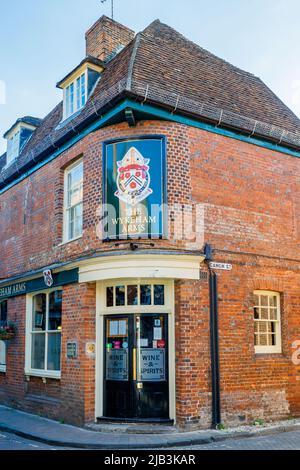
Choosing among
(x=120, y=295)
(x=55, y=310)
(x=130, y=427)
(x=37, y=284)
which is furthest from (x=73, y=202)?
(x=130, y=427)

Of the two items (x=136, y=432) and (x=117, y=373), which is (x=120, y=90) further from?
(x=136, y=432)

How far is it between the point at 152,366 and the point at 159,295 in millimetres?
1493

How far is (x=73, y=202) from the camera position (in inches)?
527

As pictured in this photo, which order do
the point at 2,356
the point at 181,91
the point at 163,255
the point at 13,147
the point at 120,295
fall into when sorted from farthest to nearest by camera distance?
A: the point at 13,147 → the point at 2,356 → the point at 181,91 → the point at 120,295 → the point at 163,255

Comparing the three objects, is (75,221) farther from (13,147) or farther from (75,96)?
(13,147)

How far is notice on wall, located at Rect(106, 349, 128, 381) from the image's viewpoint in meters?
11.3

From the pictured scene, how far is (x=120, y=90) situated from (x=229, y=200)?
354 cm

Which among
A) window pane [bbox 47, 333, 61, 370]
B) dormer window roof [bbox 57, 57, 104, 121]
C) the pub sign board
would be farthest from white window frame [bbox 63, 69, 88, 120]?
window pane [bbox 47, 333, 61, 370]

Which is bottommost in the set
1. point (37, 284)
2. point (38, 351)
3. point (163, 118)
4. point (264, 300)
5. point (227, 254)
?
point (38, 351)

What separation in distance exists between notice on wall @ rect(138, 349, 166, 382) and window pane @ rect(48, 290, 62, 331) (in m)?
2.90

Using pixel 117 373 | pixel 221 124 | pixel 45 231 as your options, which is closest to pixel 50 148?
pixel 45 231

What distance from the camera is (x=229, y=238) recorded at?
12.2 meters

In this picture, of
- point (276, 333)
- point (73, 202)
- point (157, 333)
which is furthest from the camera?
point (73, 202)

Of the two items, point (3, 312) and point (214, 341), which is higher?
point (3, 312)
